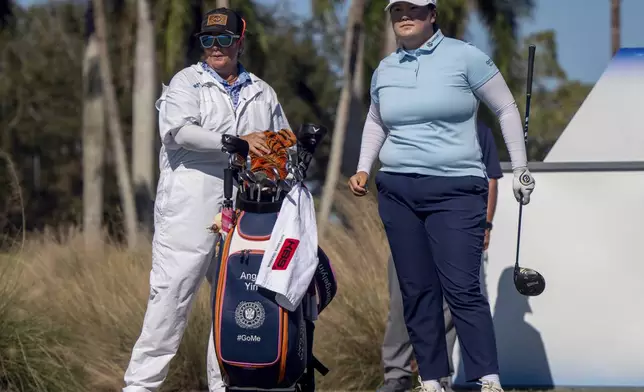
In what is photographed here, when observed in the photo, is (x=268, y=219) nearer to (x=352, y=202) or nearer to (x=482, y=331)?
(x=482, y=331)

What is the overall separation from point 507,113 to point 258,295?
1415mm

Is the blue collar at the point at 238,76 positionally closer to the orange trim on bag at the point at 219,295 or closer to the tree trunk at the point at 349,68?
the orange trim on bag at the point at 219,295

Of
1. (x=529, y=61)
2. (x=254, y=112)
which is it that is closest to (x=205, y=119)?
(x=254, y=112)

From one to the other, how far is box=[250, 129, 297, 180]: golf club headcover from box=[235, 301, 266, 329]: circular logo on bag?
1.99 ft

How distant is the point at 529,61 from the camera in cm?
634

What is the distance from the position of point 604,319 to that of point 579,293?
0.21 meters

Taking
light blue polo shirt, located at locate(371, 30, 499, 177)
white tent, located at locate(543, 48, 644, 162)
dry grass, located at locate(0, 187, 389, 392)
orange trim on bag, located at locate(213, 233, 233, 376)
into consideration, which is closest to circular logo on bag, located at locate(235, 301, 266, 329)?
Answer: orange trim on bag, located at locate(213, 233, 233, 376)

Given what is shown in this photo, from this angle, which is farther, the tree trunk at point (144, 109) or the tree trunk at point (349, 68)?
the tree trunk at point (144, 109)

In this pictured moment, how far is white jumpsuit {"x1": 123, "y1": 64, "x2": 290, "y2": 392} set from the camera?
6219 millimetres

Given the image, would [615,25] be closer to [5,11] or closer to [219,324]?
[5,11]

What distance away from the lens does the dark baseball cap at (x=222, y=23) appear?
627cm

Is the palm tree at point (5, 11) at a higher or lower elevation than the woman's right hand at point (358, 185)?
higher

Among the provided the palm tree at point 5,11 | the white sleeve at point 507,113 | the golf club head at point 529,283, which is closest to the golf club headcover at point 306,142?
the white sleeve at point 507,113

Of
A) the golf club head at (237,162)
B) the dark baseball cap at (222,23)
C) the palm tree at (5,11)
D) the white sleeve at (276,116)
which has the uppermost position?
the palm tree at (5,11)
